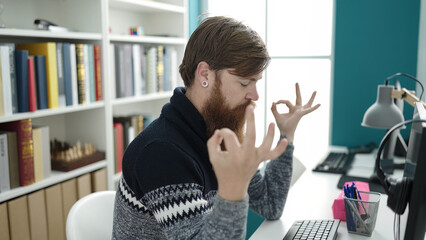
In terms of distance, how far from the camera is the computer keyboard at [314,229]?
117 centimetres

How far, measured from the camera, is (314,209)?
1.48 metres

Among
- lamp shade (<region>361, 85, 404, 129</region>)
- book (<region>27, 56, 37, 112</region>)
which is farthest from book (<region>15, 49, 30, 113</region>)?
lamp shade (<region>361, 85, 404, 129</region>)

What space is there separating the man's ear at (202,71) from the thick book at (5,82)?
93 cm

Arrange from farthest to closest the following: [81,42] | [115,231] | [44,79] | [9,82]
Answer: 1. [81,42]
2. [44,79]
3. [9,82]
4. [115,231]

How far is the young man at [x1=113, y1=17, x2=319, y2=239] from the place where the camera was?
79 cm

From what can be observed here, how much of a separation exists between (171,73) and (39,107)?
3.47 feet

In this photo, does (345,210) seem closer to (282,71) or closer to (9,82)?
(9,82)

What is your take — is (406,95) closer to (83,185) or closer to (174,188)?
(174,188)

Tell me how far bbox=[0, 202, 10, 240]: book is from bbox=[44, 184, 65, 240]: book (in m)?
0.22

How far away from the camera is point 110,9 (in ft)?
8.32

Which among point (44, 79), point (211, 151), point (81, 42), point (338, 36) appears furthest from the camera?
point (338, 36)

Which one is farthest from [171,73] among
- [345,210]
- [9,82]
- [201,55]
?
[345,210]

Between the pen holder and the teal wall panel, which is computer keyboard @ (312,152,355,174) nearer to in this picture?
the teal wall panel

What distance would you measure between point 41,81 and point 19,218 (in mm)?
619
